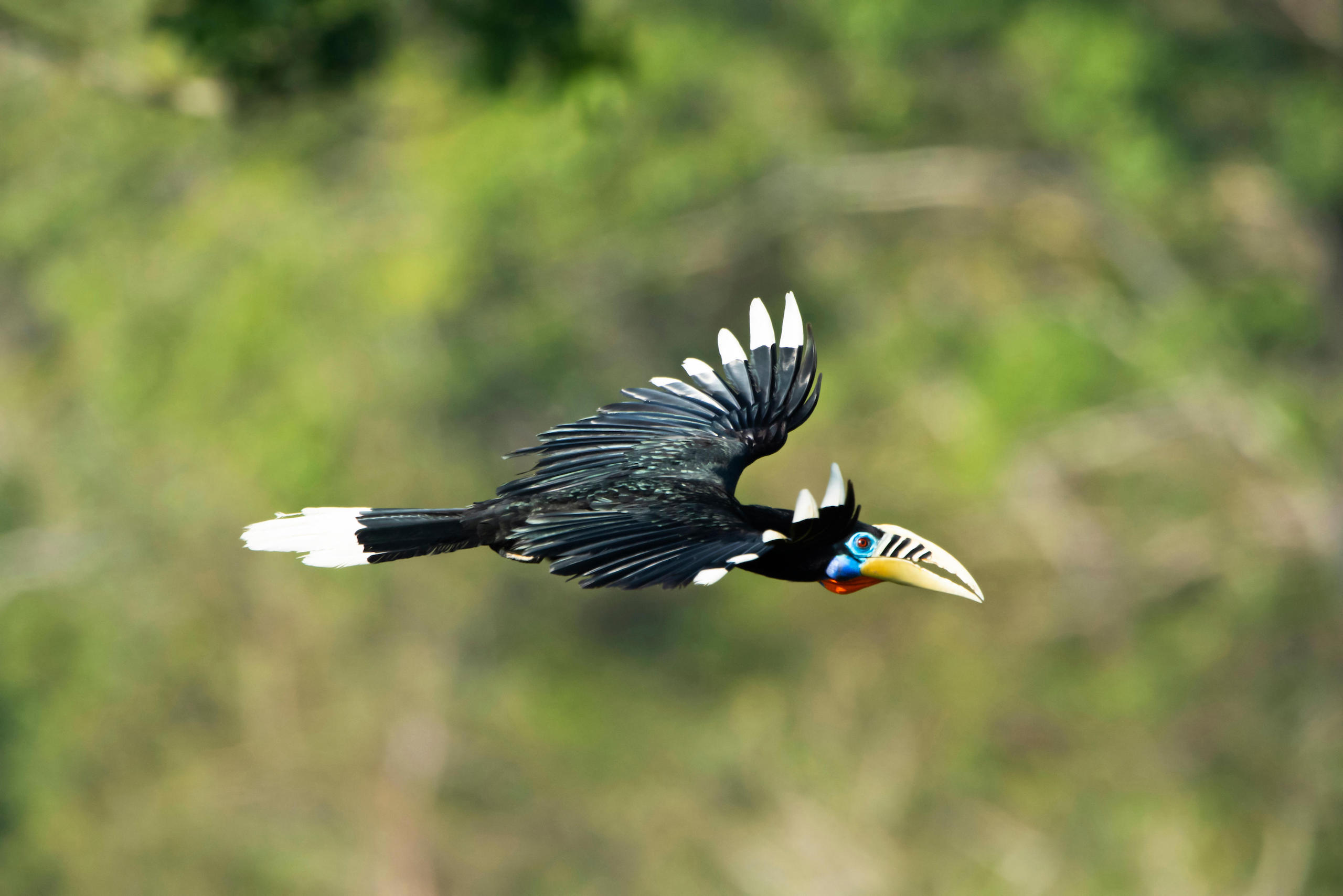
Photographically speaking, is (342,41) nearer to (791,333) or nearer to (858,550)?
(791,333)

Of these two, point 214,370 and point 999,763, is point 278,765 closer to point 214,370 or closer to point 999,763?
point 214,370

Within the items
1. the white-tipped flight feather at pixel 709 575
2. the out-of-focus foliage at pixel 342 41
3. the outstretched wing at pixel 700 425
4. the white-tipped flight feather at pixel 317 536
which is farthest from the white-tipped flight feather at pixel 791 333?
the out-of-focus foliage at pixel 342 41

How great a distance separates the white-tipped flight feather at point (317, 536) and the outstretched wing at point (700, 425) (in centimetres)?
36

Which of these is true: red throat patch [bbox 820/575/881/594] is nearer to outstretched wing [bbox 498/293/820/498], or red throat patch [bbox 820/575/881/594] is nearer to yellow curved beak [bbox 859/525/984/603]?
yellow curved beak [bbox 859/525/984/603]

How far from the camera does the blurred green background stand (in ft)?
59.6

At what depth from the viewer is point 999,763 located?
2102cm

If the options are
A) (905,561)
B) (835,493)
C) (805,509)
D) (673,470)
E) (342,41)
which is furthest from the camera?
(342,41)

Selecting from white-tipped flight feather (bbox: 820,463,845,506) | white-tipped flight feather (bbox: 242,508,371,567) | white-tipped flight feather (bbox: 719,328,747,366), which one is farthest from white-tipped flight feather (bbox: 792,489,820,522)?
white-tipped flight feather (bbox: 719,328,747,366)

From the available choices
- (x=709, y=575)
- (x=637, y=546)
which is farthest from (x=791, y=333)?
(x=709, y=575)

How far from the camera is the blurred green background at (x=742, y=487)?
18156mm

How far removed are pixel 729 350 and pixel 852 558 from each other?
123 centimetres

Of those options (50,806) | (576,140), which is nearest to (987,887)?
(576,140)

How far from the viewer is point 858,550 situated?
12.7 feet

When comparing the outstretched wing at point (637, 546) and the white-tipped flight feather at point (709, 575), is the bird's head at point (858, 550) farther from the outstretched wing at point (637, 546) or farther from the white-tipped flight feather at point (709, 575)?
the white-tipped flight feather at point (709, 575)
